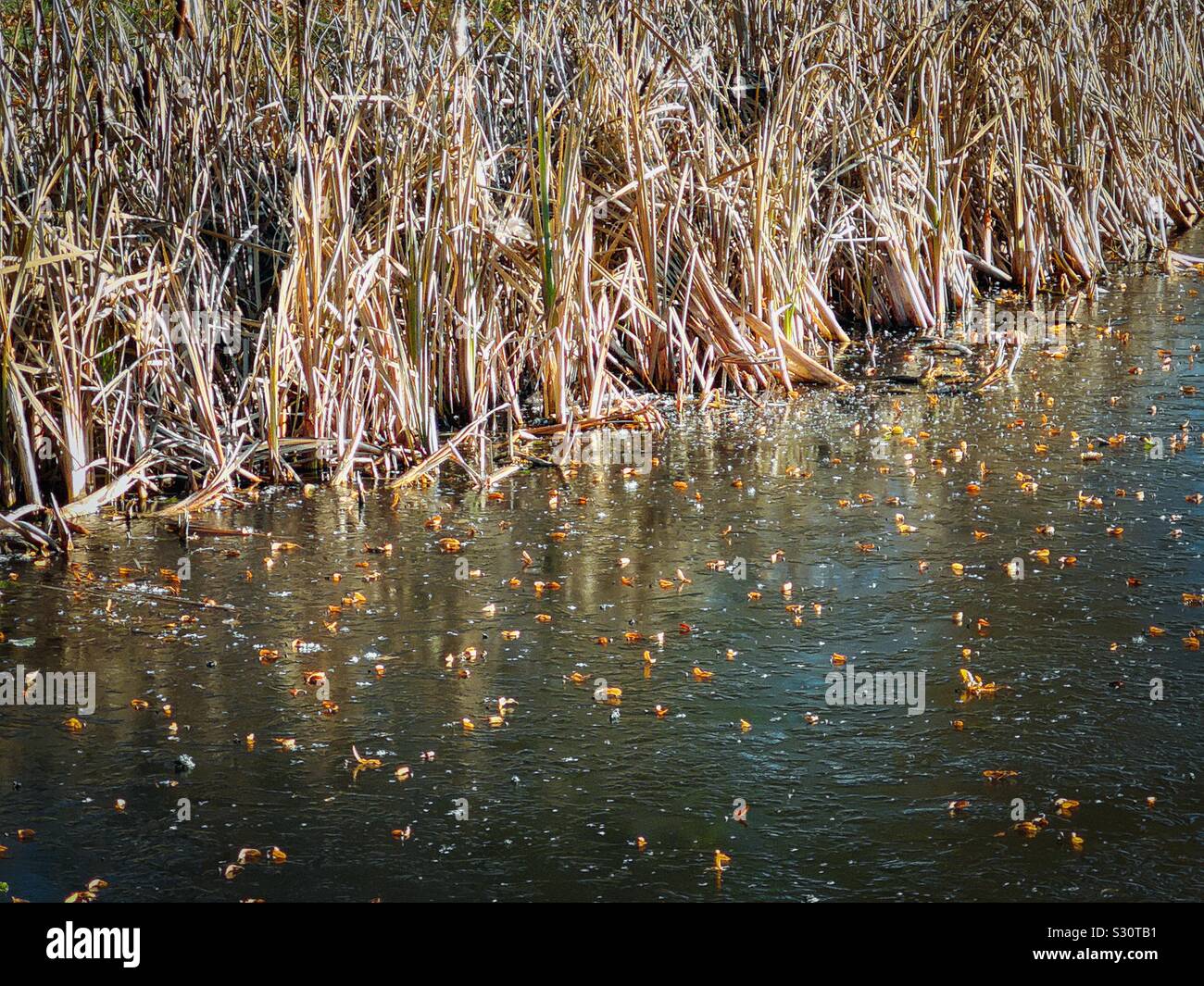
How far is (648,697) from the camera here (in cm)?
361

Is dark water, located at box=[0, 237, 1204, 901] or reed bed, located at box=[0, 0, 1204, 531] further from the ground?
reed bed, located at box=[0, 0, 1204, 531]

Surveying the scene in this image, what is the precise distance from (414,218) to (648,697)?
2663mm

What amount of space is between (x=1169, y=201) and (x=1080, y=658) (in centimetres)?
788

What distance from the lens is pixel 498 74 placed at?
627 centimetres

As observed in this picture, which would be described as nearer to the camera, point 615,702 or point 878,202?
point 615,702

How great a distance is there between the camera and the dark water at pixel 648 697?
9.41 feet

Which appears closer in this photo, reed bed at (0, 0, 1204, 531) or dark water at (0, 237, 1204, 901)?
dark water at (0, 237, 1204, 901)

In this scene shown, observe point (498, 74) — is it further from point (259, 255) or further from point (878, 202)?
point (878, 202)

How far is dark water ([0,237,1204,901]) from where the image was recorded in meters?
2.87

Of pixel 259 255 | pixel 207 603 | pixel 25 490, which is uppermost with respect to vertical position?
pixel 259 255

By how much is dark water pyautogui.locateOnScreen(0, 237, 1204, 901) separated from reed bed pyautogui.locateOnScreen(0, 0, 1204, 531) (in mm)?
483

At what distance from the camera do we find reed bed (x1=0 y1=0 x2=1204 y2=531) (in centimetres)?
512

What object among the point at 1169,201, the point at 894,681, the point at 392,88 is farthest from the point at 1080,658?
the point at 1169,201
